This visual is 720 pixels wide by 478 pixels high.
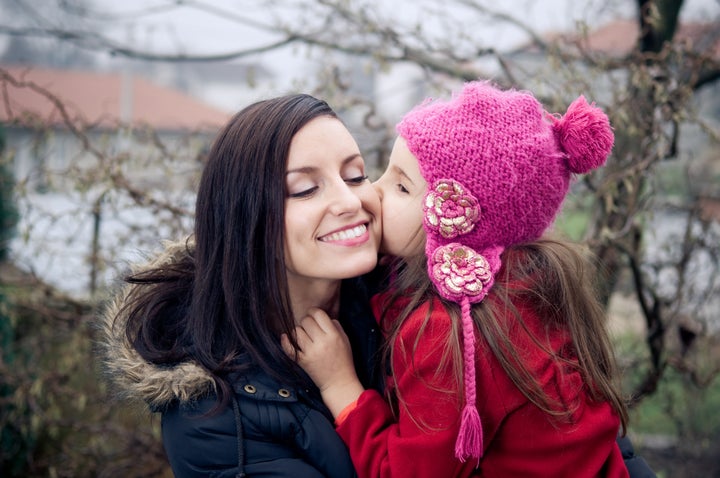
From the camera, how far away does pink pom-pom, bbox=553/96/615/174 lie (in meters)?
1.97

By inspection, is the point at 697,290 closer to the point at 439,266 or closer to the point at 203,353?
the point at 439,266

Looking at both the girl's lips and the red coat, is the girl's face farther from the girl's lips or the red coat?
the red coat

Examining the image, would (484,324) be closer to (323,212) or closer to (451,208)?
(451,208)

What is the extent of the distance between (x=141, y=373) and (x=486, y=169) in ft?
4.16

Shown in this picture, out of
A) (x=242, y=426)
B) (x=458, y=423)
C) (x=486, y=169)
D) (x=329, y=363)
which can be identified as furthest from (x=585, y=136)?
(x=242, y=426)

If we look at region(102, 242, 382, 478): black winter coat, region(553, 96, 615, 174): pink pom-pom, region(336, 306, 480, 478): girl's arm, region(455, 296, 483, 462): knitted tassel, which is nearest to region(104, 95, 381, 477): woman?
region(102, 242, 382, 478): black winter coat

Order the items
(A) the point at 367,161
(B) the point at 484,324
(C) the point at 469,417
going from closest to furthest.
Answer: (C) the point at 469,417 → (B) the point at 484,324 → (A) the point at 367,161

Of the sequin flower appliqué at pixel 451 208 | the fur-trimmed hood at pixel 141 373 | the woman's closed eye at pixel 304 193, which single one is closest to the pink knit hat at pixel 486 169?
the sequin flower appliqué at pixel 451 208

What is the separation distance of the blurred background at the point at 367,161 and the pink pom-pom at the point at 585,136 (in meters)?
1.00

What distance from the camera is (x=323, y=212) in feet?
6.36

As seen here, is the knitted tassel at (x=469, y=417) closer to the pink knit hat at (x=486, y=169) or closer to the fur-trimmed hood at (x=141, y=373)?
the pink knit hat at (x=486, y=169)

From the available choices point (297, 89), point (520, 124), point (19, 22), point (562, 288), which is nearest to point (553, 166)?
point (520, 124)

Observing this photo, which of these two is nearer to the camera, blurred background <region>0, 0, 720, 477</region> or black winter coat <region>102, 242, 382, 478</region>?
black winter coat <region>102, 242, 382, 478</region>

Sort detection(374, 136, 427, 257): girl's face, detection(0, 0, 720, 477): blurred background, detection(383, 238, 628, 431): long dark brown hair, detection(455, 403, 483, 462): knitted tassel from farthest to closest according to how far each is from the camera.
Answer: detection(0, 0, 720, 477): blurred background < detection(374, 136, 427, 257): girl's face < detection(383, 238, 628, 431): long dark brown hair < detection(455, 403, 483, 462): knitted tassel
